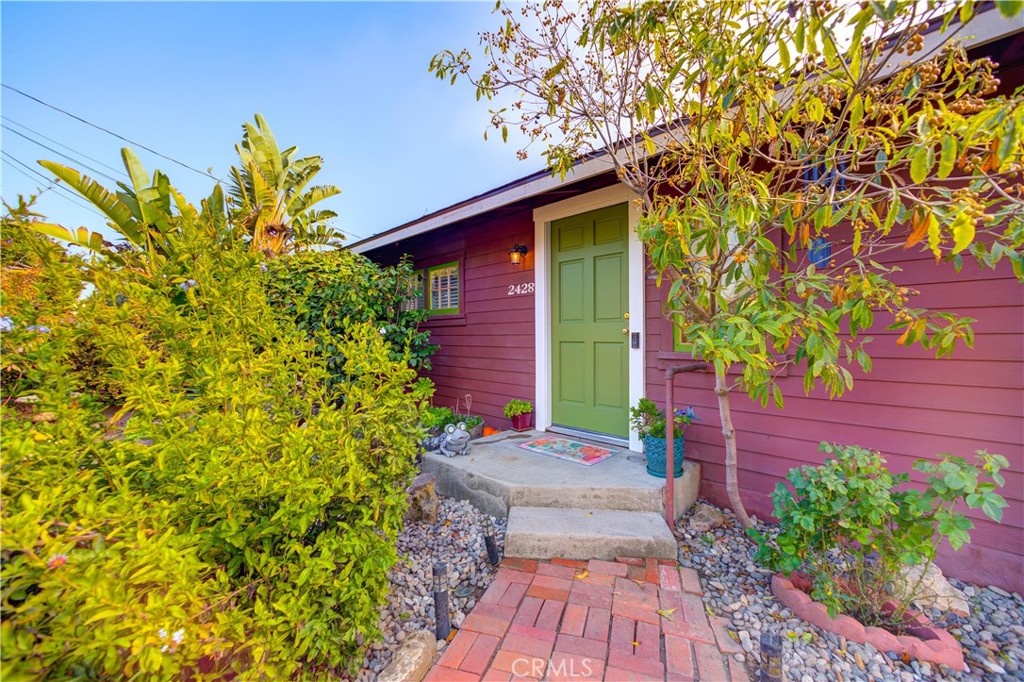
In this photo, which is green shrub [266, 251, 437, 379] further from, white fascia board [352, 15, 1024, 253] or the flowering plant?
the flowering plant

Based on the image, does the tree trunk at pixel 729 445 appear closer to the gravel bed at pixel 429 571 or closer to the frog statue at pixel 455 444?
the gravel bed at pixel 429 571

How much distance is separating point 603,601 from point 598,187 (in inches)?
121

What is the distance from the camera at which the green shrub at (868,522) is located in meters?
1.54

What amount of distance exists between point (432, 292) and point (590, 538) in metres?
4.08

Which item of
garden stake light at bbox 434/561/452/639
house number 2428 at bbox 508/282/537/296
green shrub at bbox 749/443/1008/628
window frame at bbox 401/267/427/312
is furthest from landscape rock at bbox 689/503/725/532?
window frame at bbox 401/267/427/312

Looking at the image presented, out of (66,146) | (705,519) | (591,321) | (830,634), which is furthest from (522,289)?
(66,146)

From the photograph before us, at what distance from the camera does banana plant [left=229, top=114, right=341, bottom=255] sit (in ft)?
18.8

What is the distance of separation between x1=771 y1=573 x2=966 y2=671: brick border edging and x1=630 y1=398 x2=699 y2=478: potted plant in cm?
94

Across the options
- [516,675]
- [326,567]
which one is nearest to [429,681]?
[516,675]

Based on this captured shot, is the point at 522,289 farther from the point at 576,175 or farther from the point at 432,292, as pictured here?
the point at 432,292

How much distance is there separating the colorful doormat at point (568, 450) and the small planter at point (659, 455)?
44 cm

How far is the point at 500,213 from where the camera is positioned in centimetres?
421

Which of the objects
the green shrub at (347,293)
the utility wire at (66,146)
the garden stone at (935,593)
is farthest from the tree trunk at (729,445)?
the utility wire at (66,146)

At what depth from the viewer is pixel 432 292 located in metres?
5.50
